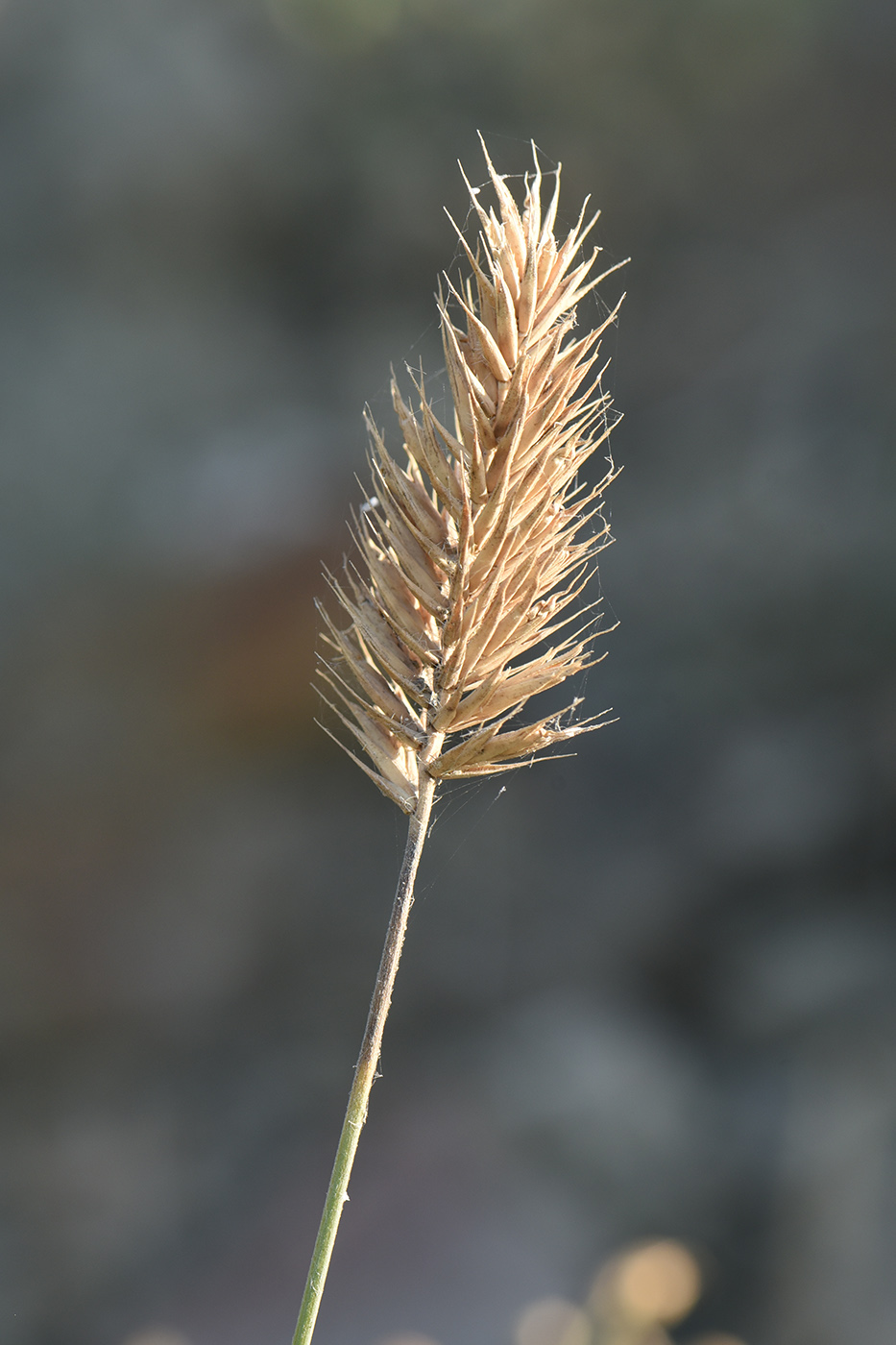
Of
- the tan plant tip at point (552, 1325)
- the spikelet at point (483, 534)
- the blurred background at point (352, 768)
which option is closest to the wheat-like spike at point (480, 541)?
the spikelet at point (483, 534)

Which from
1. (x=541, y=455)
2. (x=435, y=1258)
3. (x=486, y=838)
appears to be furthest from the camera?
(x=486, y=838)

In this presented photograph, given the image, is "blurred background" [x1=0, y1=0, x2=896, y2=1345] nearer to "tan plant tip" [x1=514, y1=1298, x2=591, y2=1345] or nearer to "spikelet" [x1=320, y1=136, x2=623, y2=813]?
"tan plant tip" [x1=514, y1=1298, x2=591, y2=1345]

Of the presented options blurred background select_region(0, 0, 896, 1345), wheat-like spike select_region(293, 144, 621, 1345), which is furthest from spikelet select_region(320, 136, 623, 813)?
blurred background select_region(0, 0, 896, 1345)

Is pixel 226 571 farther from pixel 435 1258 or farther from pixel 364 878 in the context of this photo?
pixel 435 1258

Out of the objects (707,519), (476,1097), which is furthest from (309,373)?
(476,1097)

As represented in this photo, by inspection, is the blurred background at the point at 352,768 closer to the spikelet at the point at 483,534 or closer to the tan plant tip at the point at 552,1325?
the tan plant tip at the point at 552,1325

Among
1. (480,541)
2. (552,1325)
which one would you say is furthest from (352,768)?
(480,541)
